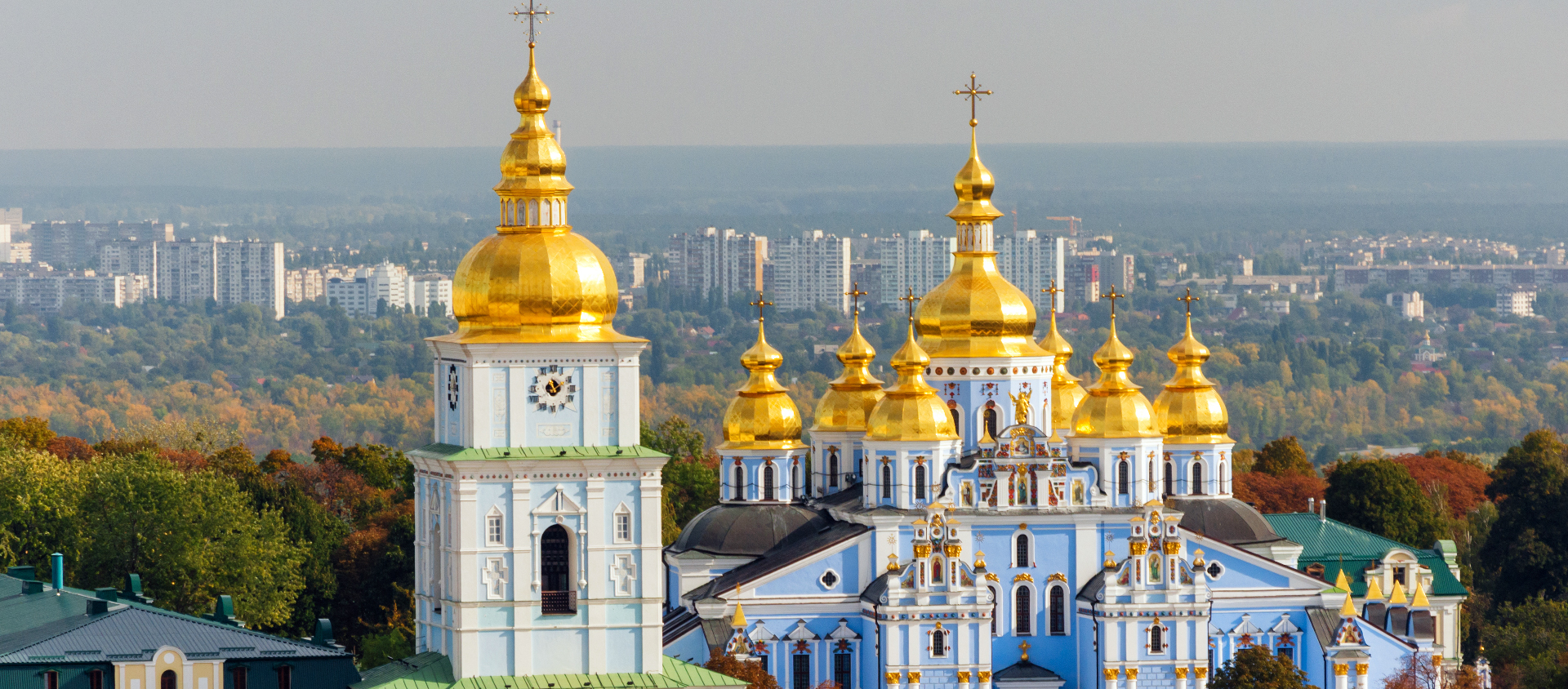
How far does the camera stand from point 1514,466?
6750 cm

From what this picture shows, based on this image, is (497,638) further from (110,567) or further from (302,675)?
(110,567)

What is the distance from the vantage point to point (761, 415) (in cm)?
5388

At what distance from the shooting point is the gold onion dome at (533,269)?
113 feet

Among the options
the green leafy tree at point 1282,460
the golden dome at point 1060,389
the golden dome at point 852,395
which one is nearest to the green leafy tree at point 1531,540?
the golden dome at point 1060,389

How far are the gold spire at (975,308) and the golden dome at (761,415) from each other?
2941 mm

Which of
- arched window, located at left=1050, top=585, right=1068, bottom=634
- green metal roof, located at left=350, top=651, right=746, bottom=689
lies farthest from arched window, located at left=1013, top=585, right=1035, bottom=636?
green metal roof, located at left=350, top=651, right=746, bottom=689

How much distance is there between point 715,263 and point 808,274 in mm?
10658

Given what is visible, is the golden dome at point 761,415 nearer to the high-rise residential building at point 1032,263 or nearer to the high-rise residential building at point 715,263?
the high-rise residential building at point 1032,263

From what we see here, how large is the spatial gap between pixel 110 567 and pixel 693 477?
2470cm

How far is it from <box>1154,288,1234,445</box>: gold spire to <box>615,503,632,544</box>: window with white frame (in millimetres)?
20763

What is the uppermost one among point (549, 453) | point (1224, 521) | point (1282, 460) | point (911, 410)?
point (549, 453)

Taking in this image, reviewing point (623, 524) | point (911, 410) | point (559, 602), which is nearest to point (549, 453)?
point (623, 524)

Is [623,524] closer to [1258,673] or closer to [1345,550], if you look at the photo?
[1258,673]

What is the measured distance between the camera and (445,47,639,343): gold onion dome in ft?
113
